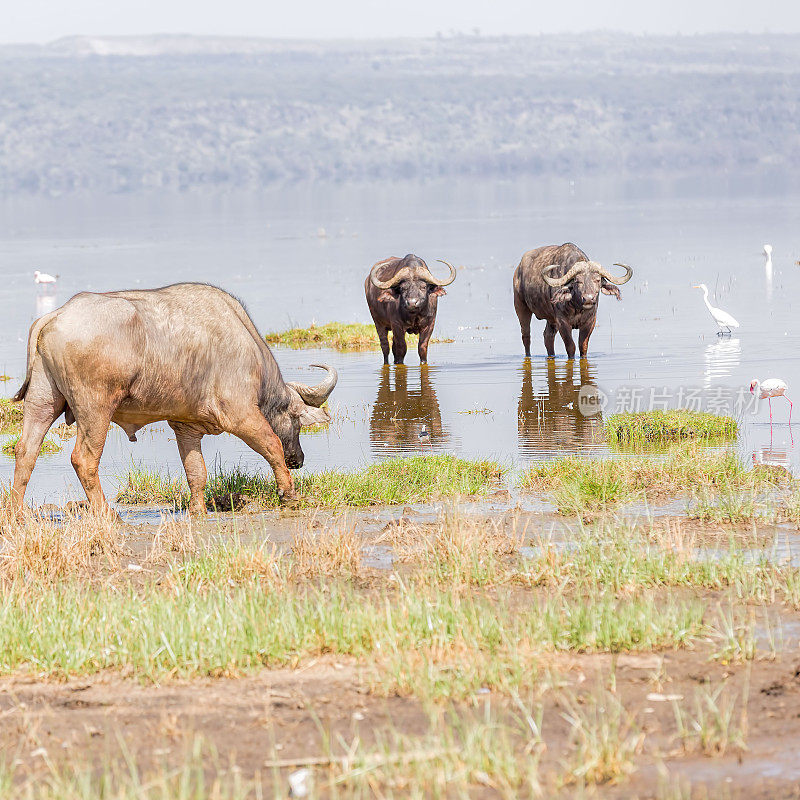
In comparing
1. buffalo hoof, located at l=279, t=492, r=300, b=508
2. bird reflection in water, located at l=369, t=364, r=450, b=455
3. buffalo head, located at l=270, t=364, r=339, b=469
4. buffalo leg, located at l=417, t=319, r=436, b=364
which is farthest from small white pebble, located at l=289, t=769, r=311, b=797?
buffalo leg, located at l=417, t=319, r=436, b=364

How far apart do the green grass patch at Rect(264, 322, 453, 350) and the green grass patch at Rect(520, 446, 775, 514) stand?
1112cm

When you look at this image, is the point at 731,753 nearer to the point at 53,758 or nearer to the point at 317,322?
the point at 53,758

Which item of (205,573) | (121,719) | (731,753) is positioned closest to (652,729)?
(731,753)

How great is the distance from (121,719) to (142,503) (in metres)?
5.19

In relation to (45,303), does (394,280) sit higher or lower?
higher

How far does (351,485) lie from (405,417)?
516cm

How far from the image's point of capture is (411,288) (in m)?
19.1

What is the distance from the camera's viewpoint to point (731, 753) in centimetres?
513

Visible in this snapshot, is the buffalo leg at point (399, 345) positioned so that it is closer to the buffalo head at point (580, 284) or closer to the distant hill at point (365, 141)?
the buffalo head at point (580, 284)

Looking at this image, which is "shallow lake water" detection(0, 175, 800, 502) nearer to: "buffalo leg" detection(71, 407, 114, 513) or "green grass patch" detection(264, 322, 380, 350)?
"green grass patch" detection(264, 322, 380, 350)

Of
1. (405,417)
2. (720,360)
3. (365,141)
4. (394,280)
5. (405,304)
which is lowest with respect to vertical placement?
(720,360)

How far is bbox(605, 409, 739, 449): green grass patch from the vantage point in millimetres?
12758

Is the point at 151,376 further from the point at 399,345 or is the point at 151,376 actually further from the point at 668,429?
the point at 399,345

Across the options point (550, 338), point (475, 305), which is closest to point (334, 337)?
point (550, 338)
